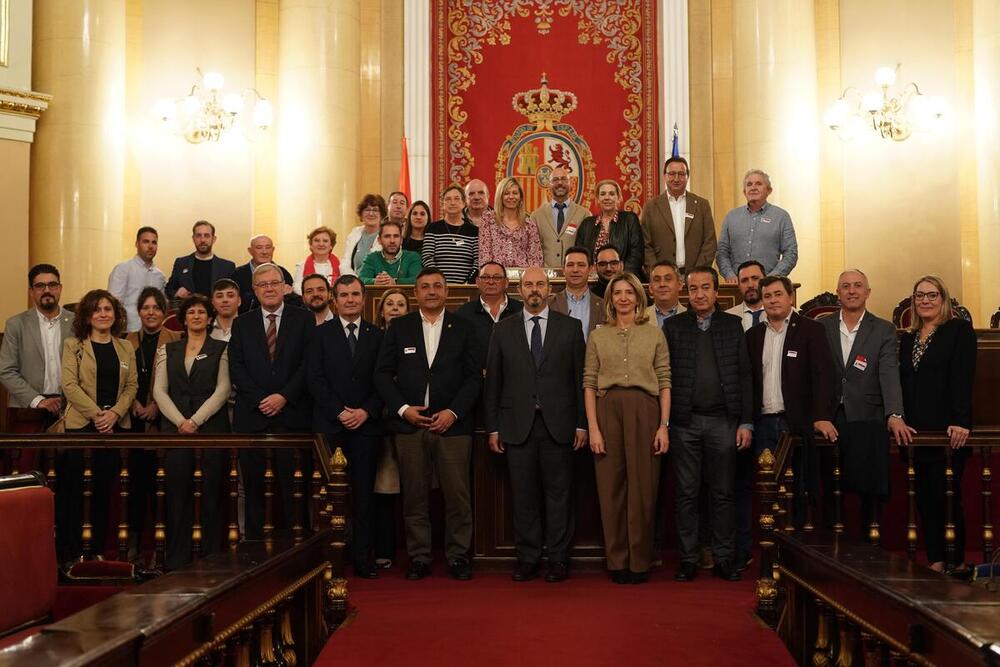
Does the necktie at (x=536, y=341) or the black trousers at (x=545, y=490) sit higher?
the necktie at (x=536, y=341)

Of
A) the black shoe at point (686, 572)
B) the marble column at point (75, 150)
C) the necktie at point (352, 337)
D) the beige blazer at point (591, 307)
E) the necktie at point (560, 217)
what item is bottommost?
the black shoe at point (686, 572)

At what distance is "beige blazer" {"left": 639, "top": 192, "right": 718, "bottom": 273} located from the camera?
8.00 metres

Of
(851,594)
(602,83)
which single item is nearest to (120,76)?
(602,83)

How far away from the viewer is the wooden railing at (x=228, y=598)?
2871 mm

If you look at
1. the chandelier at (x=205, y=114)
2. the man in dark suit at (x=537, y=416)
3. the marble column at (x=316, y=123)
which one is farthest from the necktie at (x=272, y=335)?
the chandelier at (x=205, y=114)

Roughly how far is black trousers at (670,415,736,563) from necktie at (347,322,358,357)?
70.7 inches

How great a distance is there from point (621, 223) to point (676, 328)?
1571 mm

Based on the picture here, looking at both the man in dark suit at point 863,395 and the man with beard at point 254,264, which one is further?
the man with beard at point 254,264

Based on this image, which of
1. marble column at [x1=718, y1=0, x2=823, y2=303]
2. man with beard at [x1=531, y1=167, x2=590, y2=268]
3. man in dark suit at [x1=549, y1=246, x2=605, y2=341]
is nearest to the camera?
man in dark suit at [x1=549, y1=246, x2=605, y2=341]

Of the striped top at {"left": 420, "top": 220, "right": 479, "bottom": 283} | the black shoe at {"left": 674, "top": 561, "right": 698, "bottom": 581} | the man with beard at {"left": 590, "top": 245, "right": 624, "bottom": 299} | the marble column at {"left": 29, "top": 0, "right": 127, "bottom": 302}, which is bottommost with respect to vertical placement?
the black shoe at {"left": 674, "top": 561, "right": 698, "bottom": 581}

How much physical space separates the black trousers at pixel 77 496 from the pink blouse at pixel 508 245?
2.63 metres

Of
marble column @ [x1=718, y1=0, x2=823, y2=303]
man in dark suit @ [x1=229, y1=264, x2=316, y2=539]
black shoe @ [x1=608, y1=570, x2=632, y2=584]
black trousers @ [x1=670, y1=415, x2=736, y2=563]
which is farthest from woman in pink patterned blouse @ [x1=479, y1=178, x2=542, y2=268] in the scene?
marble column @ [x1=718, y1=0, x2=823, y2=303]

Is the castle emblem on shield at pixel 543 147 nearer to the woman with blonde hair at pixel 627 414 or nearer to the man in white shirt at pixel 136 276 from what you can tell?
the man in white shirt at pixel 136 276

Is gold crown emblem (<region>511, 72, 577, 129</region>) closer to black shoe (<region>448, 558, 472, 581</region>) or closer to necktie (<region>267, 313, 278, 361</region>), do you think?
necktie (<region>267, 313, 278, 361</region>)
